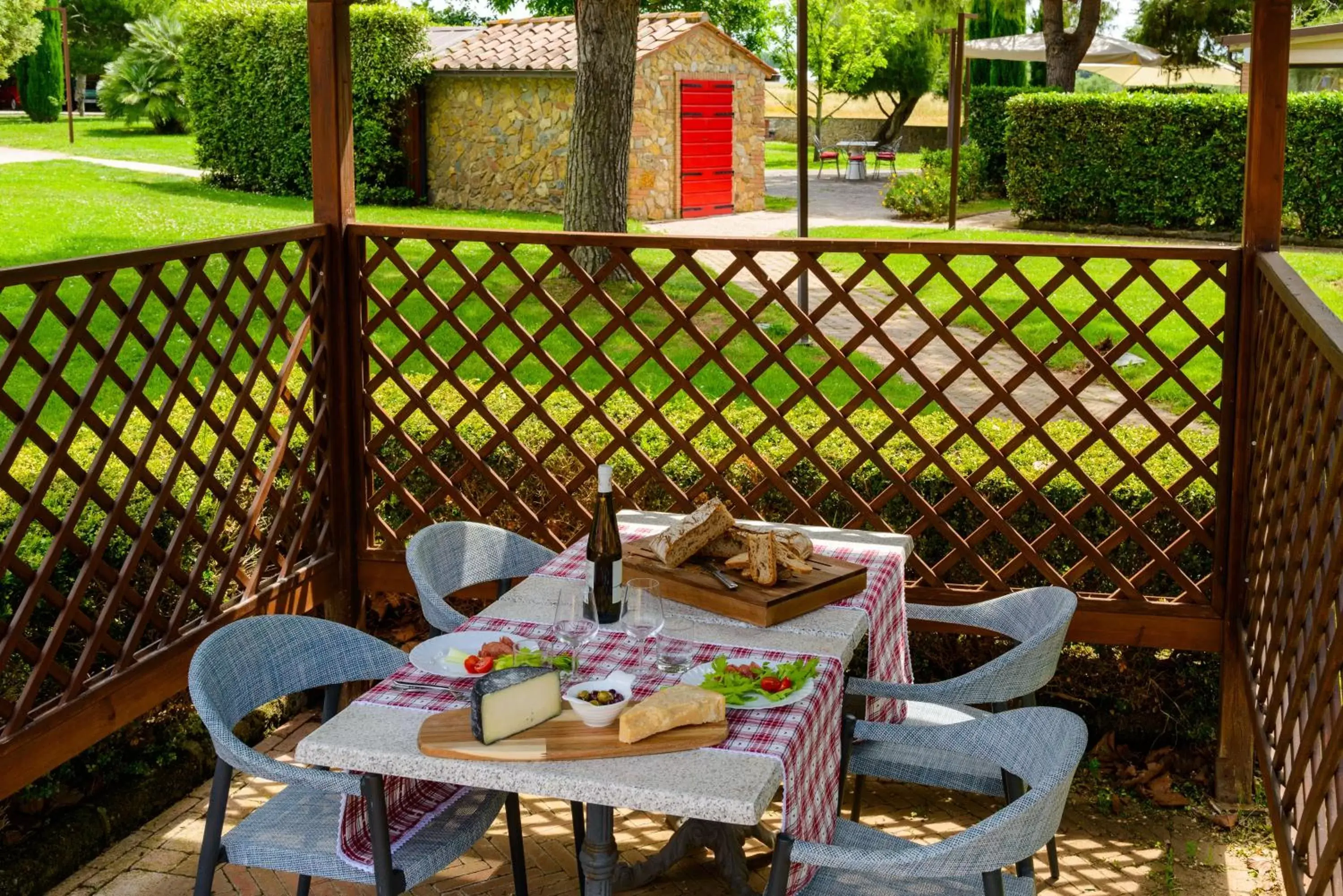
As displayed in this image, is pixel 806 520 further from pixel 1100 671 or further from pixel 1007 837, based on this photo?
pixel 1007 837

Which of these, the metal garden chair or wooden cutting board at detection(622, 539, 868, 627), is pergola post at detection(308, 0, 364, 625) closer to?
wooden cutting board at detection(622, 539, 868, 627)

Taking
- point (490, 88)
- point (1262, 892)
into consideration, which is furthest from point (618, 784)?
point (490, 88)

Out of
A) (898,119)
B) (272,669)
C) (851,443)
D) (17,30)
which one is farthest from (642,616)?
(898,119)

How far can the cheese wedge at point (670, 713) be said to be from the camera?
2143 millimetres

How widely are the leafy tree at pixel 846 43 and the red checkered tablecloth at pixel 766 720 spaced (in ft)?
83.7

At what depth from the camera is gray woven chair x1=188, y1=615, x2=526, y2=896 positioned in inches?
94.2

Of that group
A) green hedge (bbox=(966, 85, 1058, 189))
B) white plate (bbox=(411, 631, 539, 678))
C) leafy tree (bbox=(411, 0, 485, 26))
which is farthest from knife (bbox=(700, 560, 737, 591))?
leafy tree (bbox=(411, 0, 485, 26))

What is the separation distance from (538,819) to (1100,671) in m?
1.65

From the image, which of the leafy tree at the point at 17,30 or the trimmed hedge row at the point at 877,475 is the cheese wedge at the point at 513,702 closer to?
the trimmed hedge row at the point at 877,475

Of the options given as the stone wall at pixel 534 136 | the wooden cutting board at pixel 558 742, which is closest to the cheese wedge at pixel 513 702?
the wooden cutting board at pixel 558 742

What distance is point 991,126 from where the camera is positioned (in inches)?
701

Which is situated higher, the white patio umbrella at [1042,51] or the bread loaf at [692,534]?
the white patio umbrella at [1042,51]

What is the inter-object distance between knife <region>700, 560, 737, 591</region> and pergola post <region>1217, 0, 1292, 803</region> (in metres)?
1.53

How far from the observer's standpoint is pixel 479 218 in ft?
49.3
